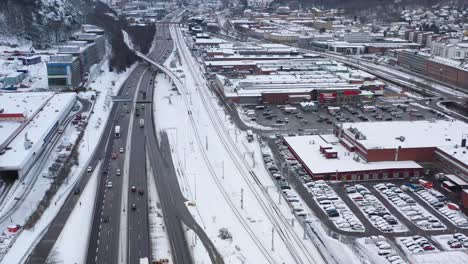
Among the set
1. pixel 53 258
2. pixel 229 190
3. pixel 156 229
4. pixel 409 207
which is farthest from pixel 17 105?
pixel 409 207

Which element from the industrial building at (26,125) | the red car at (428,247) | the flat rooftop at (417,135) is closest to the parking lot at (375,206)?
the red car at (428,247)

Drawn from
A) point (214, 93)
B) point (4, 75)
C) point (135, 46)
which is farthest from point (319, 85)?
point (135, 46)

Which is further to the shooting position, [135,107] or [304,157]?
[135,107]

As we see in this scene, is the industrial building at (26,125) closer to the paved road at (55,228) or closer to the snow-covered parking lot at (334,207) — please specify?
the paved road at (55,228)

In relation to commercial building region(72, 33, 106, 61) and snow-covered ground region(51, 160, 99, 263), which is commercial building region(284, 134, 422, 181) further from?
commercial building region(72, 33, 106, 61)

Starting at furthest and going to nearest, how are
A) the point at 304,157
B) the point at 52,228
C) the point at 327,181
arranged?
1. the point at 304,157
2. the point at 327,181
3. the point at 52,228

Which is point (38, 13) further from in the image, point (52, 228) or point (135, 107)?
point (52, 228)
